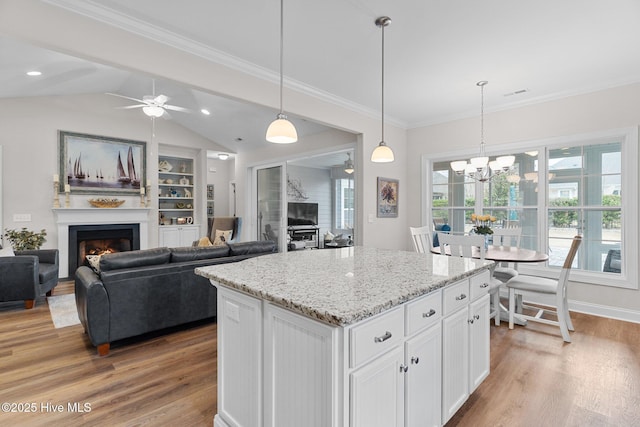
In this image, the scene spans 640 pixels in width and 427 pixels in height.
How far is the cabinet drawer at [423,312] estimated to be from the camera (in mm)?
1439

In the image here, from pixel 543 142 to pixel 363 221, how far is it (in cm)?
261

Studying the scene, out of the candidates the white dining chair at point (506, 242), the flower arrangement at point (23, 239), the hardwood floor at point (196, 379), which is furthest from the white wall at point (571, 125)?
the flower arrangement at point (23, 239)

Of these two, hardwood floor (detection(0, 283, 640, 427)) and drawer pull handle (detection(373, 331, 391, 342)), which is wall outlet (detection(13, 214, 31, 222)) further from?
drawer pull handle (detection(373, 331, 391, 342))

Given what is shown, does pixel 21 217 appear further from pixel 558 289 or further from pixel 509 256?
pixel 558 289

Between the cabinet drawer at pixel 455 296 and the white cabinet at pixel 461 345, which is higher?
the cabinet drawer at pixel 455 296

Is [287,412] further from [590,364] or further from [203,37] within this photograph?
[203,37]

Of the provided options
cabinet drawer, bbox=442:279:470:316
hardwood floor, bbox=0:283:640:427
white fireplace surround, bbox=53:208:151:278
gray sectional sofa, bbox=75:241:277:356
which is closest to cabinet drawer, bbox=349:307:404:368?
cabinet drawer, bbox=442:279:470:316

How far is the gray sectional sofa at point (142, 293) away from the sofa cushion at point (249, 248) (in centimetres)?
17

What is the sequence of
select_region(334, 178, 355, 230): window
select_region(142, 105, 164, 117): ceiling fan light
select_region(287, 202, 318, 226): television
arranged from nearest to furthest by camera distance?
1. select_region(142, 105, 164, 117): ceiling fan light
2. select_region(287, 202, 318, 226): television
3. select_region(334, 178, 355, 230): window

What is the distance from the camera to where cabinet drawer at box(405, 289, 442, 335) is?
1439 millimetres

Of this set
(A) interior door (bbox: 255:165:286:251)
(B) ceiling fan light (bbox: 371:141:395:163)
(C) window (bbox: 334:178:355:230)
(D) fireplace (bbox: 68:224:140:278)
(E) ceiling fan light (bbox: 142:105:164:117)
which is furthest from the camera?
(C) window (bbox: 334:178:355:230)

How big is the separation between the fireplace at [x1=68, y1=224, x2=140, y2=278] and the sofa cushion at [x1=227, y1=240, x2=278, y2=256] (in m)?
3.68

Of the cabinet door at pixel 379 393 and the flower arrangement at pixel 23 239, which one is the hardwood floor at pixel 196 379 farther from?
the flower arrangement at pixel 23 239

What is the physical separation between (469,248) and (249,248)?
2426 millimetres
